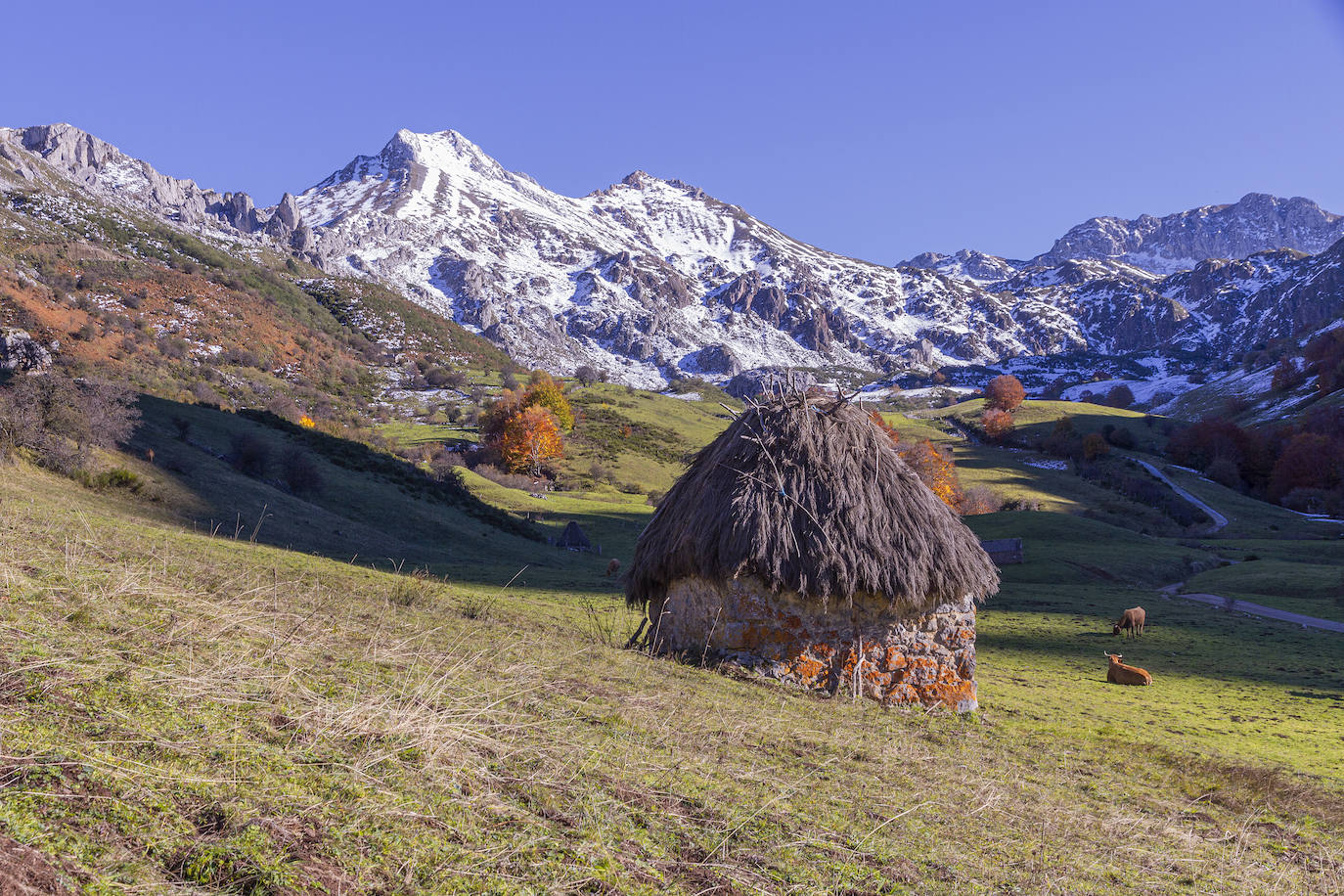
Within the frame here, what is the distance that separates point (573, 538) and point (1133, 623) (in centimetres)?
2363

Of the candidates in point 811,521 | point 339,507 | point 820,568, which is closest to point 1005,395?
point 339,507

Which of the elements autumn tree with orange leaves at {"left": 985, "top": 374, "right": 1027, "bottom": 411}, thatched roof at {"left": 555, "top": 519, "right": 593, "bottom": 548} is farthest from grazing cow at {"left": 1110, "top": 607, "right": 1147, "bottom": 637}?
autumn tree with orange leaves at {"left": 985, "top": 374, "right": 1027, "bottom": 411}

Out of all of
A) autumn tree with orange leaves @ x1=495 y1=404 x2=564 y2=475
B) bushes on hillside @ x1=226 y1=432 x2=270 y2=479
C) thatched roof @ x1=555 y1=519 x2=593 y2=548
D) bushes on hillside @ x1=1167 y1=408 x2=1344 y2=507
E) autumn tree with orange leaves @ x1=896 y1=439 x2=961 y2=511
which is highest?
bushes on hillside @ x1=1167 y1=408 x2=1344 y2=507

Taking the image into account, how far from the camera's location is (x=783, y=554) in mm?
10891

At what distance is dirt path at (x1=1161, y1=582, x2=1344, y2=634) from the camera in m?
26.5

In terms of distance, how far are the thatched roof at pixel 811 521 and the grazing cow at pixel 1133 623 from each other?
1262cm

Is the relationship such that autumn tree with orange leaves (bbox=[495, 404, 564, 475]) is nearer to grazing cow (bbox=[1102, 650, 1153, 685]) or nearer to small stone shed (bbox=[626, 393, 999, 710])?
grazing cow (bbox=[1102, 650, 1153, 685])

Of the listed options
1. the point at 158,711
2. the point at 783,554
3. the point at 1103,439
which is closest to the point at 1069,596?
the point at 783,554

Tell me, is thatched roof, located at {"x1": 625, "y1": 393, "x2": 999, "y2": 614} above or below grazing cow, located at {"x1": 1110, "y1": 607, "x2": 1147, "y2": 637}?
above

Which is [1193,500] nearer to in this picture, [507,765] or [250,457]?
[250,457]

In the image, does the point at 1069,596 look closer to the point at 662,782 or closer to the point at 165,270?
the point at 662,782

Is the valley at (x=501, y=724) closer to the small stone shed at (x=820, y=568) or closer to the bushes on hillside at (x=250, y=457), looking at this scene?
the bushes on hillside at (x=250, y=457)

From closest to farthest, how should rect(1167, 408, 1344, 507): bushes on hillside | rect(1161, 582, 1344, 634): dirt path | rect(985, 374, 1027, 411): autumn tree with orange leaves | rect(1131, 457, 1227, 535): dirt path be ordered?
1. rect(1161, 582, 1344, 634): dirt path
2. rect(1131, 457, 1227, 535): dirt path
3. rect(1167, 408, 1344, 507): bushes on hillside
4. rect(985, 374, 1027, 411): autumn tree with orange leaves

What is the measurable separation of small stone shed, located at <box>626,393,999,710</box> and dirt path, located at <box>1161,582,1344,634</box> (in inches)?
848
